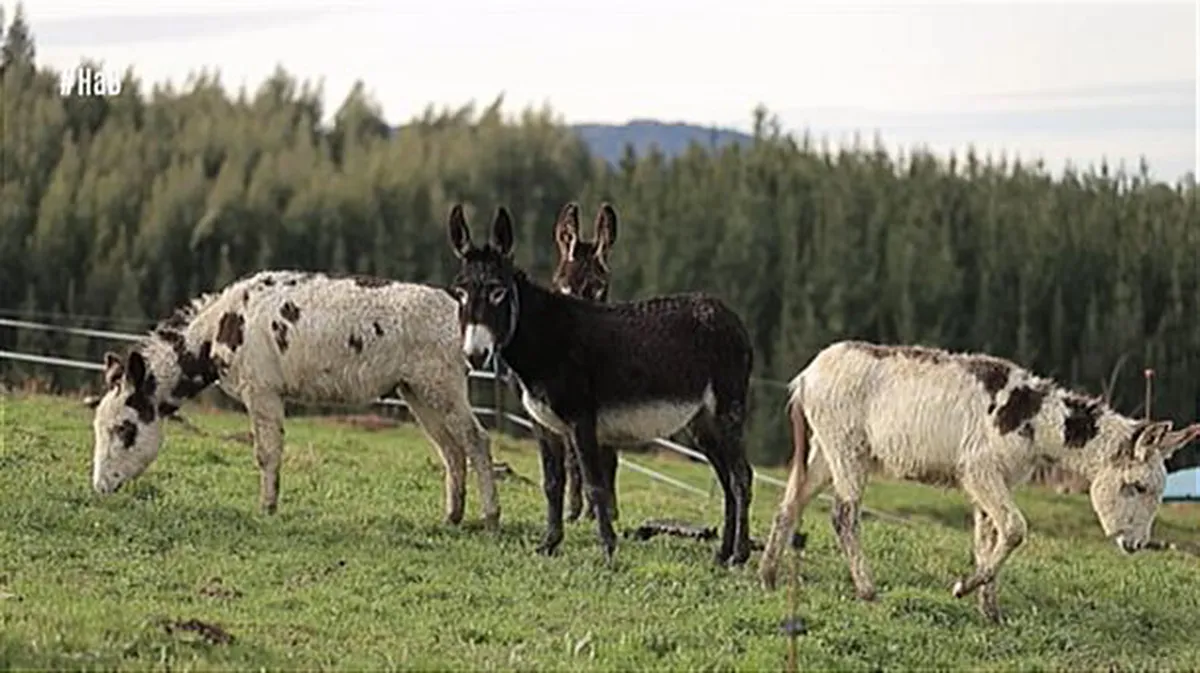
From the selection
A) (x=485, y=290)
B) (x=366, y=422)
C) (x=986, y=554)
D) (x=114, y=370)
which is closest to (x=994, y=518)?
(x=986, y=554)

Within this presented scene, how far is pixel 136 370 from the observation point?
1521 centimetres

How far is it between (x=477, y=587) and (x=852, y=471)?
105 inches

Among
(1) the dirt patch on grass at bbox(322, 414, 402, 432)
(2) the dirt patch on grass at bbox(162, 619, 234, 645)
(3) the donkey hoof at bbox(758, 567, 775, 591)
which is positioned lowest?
(1) the dirt patch on grass at bbox(322, 414, 402, 432)

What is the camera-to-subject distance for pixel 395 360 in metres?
14.9

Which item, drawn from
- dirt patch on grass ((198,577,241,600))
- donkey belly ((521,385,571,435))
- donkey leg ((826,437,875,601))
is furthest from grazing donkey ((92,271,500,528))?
donkey leg ((826,437,875,601))

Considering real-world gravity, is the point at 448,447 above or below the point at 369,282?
below

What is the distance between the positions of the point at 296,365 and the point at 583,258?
2501 mm

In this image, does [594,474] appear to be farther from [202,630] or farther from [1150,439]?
[202,630]

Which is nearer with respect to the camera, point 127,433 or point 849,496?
point 849,496

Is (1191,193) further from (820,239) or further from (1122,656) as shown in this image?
(1122,656)

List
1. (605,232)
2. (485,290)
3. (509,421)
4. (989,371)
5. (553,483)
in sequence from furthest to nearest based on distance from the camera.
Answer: (509,421), (605,232), (553,483), (485,290), (989,371)

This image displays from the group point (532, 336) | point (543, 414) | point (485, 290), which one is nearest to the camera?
point (485, 290)

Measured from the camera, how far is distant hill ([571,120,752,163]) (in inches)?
1908

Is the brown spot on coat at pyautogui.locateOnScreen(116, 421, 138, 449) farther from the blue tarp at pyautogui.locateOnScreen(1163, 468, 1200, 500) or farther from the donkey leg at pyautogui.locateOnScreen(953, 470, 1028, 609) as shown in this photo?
the blue tarp at pyautogui.locateOnScreen(1163, 468, 1200, 500)
